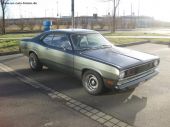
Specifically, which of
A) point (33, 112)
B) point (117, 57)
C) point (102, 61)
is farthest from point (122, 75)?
point (33, 112)

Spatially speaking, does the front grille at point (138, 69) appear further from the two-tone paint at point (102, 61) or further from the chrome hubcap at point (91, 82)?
the chrome hubcap at point (91, 82)

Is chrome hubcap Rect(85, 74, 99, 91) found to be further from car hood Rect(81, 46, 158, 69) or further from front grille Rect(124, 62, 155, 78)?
front grille Rect(124, 62, 155, 78)

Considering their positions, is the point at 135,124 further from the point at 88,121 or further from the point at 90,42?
the point at 90,42

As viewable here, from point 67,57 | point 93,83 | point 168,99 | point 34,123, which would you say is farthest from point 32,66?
point 168,99

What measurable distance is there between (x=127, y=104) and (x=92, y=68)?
44.8 inches

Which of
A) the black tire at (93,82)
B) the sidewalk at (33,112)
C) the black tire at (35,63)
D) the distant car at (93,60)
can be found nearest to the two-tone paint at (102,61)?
the distant car at (93,60)

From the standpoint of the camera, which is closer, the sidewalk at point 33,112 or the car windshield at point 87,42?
the sidewalk at point 33,112

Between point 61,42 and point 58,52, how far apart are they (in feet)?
1.01

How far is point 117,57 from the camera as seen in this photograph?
5.46 meters

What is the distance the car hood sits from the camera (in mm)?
5093

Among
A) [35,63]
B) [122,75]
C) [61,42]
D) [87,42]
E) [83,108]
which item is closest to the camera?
[83,108]

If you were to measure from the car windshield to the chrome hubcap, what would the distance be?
876mm

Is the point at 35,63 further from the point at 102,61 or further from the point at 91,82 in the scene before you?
the point at 102,61

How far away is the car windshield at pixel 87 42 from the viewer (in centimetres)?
604
